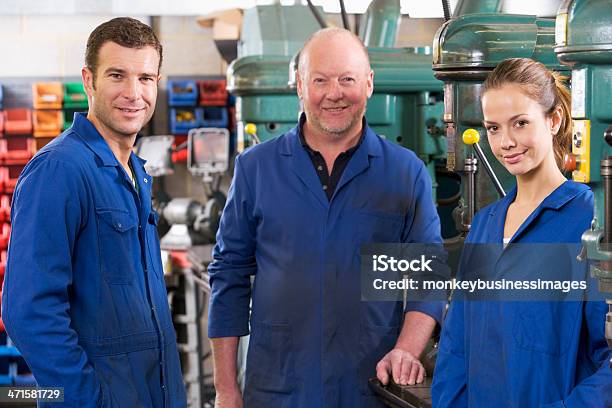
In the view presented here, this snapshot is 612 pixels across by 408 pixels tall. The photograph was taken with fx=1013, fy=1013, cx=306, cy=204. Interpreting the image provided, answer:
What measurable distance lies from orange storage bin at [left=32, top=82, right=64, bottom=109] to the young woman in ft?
20.4

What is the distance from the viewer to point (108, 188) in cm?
232

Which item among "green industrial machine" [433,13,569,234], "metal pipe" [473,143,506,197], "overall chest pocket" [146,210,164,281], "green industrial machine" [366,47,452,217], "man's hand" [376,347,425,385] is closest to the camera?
"overall chest pocket" [146,210,164,281]

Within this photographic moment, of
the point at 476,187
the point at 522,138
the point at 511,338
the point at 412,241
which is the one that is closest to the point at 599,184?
the point at 522,138

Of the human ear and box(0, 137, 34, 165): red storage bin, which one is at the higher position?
the human ear

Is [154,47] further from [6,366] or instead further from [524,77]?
[6,366]

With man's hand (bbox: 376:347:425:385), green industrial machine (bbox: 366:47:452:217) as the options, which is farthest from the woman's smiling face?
green industrial machine (bbox: 366:47:452:217)

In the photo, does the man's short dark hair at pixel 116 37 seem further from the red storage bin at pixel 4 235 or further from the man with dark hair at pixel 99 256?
the red storage bin at pixel 4 235

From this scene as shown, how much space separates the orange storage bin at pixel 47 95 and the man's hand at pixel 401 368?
5820 millimetres

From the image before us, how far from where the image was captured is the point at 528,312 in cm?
194

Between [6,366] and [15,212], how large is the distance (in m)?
5.46

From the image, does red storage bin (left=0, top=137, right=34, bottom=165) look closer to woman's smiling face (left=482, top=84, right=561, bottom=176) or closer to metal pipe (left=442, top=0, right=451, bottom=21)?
metal pipe (left=442, top=0, right=451, bottom=21)

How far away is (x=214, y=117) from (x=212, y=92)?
0.21 meters

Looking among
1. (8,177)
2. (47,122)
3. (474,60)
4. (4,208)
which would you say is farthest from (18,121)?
(474,60)

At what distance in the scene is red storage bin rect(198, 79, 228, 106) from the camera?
8.21 m
